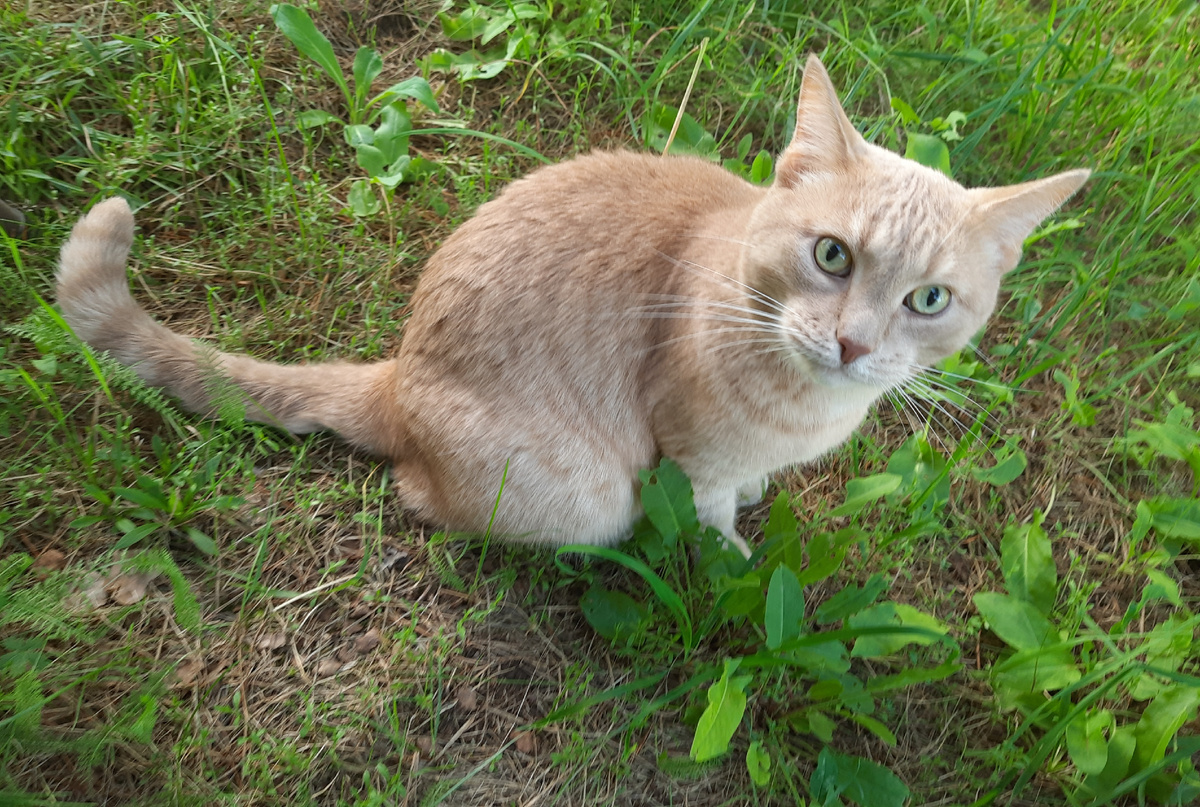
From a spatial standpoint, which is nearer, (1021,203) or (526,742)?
(1021,203)

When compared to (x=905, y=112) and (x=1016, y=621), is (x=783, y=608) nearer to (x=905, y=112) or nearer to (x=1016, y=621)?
(x=1016, y=621)

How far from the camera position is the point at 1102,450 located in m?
2.48

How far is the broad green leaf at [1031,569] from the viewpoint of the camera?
2.03 m

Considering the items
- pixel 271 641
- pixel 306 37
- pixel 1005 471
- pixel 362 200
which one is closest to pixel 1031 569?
pixel 1005 471

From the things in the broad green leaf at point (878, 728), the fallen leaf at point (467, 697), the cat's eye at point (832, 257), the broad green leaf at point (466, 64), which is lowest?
the fallen leaf at point (467, 697)

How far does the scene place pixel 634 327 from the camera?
187 cm

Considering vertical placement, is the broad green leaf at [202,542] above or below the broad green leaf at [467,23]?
below

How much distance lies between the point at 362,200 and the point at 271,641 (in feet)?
4.81

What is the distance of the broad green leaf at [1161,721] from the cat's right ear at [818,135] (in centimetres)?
161

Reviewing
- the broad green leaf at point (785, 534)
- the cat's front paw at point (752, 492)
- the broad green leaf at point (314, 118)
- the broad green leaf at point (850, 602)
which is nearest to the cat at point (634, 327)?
the broad green leaf at point (785, 534)

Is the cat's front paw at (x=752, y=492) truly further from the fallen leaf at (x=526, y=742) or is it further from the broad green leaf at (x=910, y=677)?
the fallen leaf at (x=526, y=742)

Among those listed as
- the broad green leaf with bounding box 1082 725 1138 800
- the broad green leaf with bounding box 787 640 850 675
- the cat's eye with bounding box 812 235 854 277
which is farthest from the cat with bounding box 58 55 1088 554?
the broad green leaf with bounding box 1082 725 1138 800

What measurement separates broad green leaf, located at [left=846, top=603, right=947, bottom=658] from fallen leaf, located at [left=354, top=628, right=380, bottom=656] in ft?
4.17

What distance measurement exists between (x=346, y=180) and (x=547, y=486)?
4.71 feet
